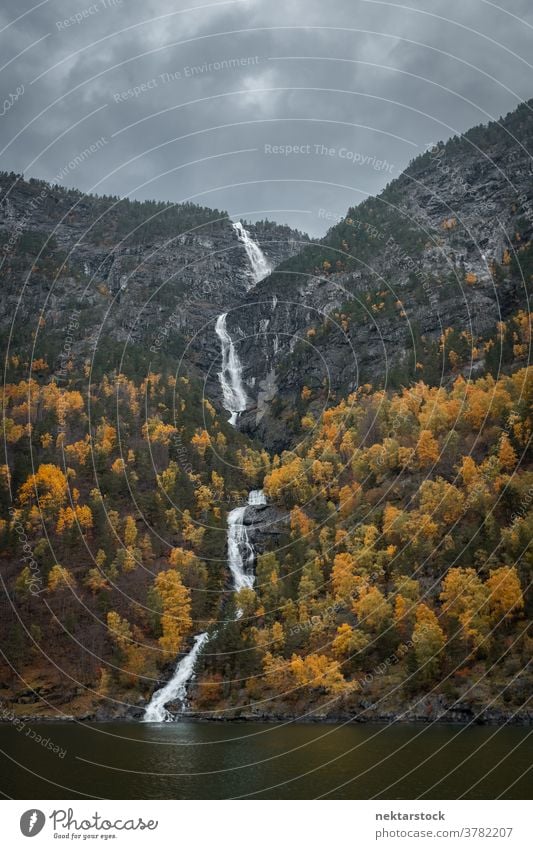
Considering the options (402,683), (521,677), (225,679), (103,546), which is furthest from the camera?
(103,546)

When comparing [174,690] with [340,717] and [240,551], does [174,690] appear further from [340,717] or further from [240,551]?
[240,551]

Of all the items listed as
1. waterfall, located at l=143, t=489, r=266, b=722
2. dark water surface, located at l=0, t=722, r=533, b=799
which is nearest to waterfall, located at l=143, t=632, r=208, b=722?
waterfall, located at l=143, t=489, r=266, b=722

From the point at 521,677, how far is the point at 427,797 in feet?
134

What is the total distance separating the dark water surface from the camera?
3828cm

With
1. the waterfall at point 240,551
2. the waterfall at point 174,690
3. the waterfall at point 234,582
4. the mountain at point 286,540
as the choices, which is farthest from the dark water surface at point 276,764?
the waterfall at point 240,551

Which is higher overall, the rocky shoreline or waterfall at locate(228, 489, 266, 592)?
waterfall at locate(228, 489, 266, 592)

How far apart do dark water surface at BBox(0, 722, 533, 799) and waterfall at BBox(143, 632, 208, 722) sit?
722 inches

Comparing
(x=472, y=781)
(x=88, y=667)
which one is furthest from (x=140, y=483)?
(x=472, y=781)

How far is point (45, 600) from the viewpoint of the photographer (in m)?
108

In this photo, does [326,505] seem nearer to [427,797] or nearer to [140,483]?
[140,483]

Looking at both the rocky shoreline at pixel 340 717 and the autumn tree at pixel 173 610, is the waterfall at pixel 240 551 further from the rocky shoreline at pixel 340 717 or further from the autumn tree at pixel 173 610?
the rocky shoreline at pixel 340 717
